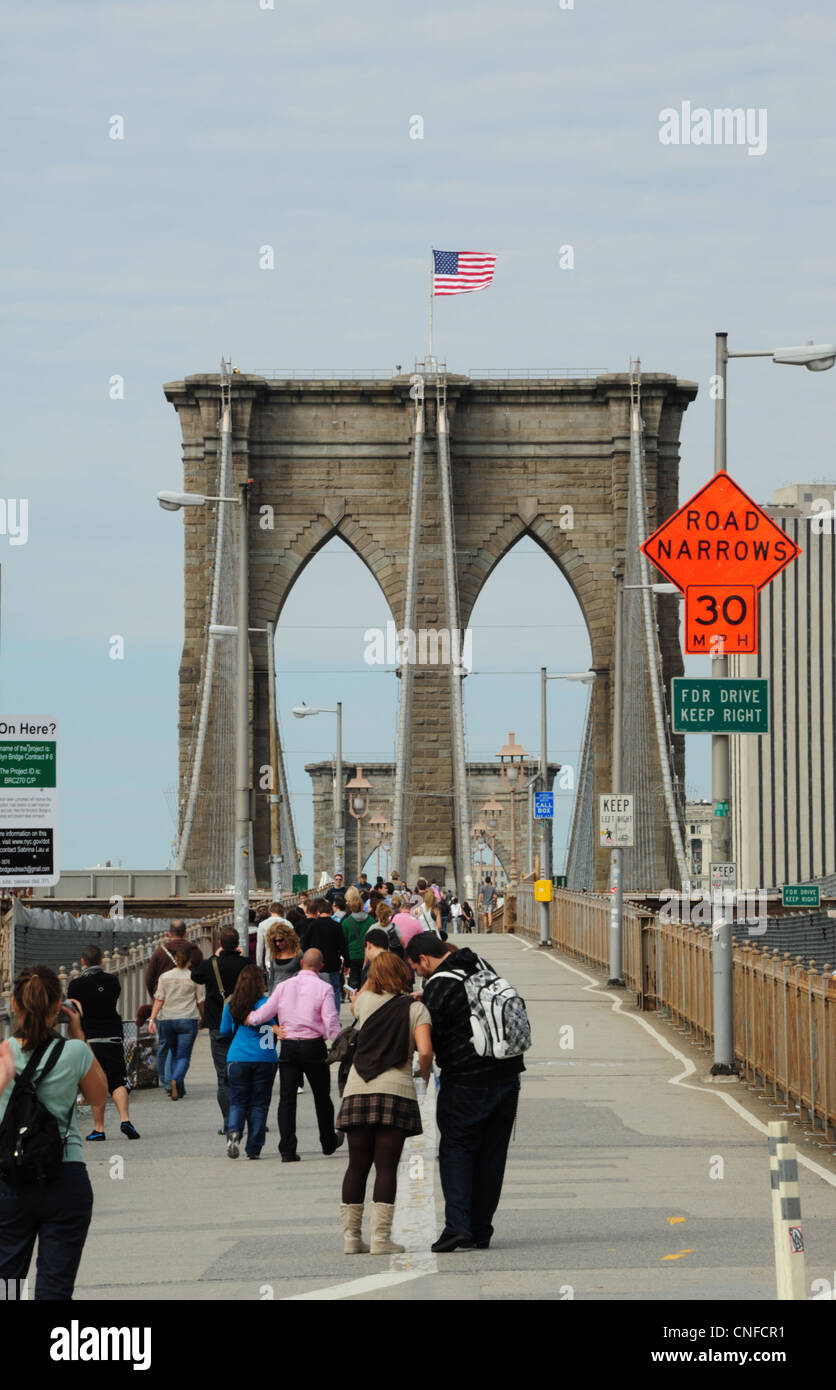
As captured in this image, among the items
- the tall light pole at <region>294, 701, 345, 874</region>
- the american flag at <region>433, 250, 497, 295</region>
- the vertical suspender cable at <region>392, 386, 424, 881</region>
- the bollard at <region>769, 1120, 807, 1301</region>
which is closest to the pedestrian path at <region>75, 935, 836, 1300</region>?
the bollard at <region>769, 1120, 807, 1301</region>

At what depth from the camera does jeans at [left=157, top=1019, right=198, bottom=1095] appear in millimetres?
18906

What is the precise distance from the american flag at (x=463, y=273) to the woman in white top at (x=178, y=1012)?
50.9 metres

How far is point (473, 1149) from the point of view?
1088cm

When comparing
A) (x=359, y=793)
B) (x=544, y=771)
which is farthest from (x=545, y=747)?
(x=359, y=793)

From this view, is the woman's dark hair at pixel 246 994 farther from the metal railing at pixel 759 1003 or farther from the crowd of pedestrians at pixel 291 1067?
the metal railing at pixel 759 1003

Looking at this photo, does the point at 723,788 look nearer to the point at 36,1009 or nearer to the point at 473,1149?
the point at 473,1149

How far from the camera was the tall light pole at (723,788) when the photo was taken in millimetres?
18609

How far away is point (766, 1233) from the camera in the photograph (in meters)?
11.0

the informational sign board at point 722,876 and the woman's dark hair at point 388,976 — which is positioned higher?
the informational sign board at point 722,876

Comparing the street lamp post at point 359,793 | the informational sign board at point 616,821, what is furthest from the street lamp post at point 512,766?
the informational sign board at point 616,821

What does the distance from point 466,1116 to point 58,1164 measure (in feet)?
11.9
